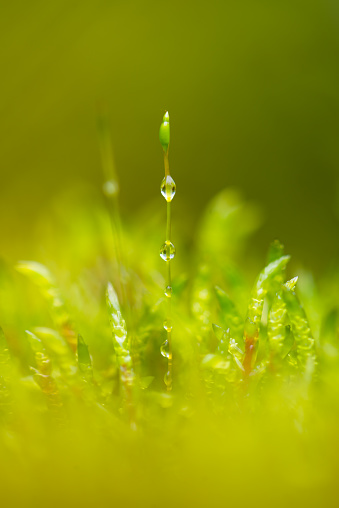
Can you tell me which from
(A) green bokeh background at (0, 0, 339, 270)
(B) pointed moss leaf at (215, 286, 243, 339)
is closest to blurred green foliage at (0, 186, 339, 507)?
(B) pointed moss leaf at (215, 286, 243, 339)

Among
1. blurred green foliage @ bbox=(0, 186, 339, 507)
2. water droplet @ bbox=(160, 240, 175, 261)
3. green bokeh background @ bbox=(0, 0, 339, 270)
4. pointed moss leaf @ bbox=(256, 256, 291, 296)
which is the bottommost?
blurred green foliage @ bbox=(0, 186, 339, 507)

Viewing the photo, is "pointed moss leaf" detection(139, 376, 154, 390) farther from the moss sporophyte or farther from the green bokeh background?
the green bokeh background

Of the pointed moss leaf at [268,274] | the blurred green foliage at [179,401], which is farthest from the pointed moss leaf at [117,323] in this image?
the pointed moss leaf at [268,274]

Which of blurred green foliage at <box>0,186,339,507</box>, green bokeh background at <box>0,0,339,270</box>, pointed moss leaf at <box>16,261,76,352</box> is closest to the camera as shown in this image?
blurred green foliage at <box>0,186,339,507</box>

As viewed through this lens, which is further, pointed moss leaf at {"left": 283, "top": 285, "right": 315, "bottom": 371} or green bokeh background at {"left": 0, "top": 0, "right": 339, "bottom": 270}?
green bokeh background at {"left": 0, "top": 0, "right": 339, "bottom": 270}

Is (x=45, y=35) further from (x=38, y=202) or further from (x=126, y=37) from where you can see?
(x=38, y=202)

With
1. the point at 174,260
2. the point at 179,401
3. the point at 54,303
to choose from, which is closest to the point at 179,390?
the point at 179,401

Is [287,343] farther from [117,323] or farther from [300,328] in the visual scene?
[117,323]

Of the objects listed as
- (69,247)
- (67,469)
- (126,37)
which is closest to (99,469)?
(67,469)

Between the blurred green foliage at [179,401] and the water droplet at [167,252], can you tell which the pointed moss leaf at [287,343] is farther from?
the water droplet at [167,252]
